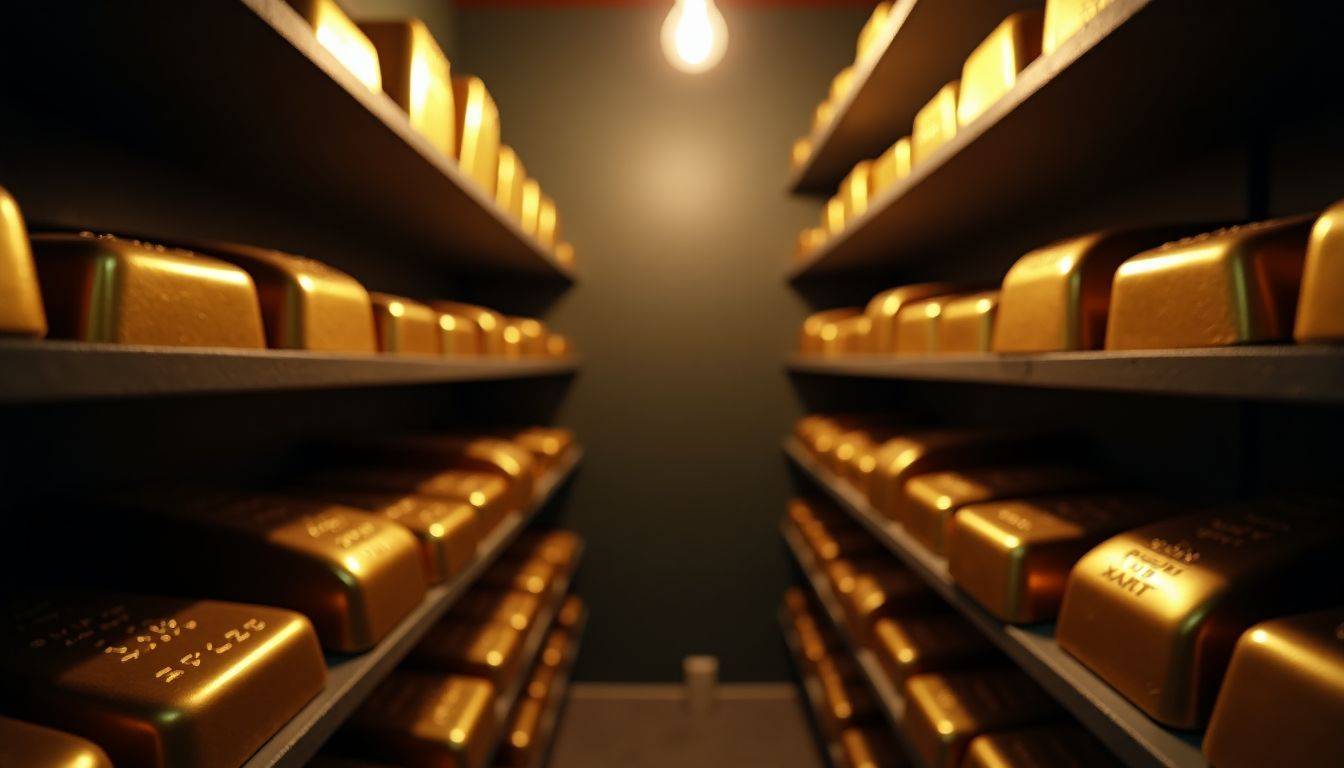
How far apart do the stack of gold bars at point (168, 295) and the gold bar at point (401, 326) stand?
2cm

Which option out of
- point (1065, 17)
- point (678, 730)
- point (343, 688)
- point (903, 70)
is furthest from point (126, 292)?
point (678, 730)

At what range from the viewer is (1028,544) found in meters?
0.82

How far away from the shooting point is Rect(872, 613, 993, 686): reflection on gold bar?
4.01 feet

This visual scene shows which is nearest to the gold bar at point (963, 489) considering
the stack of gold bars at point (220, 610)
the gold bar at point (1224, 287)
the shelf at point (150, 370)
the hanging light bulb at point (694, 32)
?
the gold bar at point (1224, 287)

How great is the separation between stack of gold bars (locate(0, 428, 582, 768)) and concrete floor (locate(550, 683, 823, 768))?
122 cm

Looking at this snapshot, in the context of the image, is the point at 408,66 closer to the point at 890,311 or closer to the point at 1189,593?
the point at 890,311

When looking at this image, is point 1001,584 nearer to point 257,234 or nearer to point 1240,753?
point 1240,753

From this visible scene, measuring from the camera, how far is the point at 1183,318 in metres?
0.61

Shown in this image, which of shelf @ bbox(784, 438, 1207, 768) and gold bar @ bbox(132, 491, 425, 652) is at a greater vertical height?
gold bar @ bbox(132, 491, 425, 652)

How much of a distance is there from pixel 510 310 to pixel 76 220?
1.79 metres

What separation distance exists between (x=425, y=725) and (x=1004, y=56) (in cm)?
144

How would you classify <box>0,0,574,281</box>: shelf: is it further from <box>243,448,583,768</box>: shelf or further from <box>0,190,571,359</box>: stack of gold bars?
<box>243,448,583,768</box>: shelf

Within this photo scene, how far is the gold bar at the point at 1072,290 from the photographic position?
2.52ft

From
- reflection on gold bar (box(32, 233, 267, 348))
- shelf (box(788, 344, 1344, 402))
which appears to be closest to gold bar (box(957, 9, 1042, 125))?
shelf (box(788, 344, 1344, 402))
